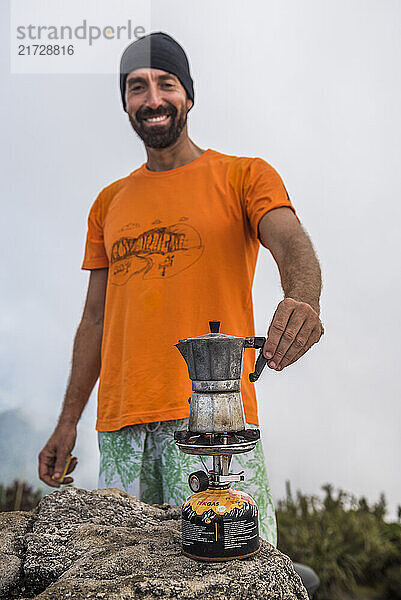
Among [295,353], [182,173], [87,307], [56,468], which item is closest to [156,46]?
[182,173]

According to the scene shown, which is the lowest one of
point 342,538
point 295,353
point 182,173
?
point 342,538

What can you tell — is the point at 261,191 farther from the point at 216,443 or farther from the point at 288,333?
the point at 216,443

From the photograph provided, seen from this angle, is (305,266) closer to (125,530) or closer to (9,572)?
(125,530)

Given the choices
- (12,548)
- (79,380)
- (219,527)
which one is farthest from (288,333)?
(79,380)

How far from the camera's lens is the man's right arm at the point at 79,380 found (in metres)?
2.71

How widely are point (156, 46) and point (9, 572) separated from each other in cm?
227

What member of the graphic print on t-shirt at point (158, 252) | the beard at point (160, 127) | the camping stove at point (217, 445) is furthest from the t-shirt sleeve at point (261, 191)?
the camping stove at point (217, 445)

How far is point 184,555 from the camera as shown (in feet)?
4.38

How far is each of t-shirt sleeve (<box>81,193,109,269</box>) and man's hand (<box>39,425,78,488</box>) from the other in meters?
0.84

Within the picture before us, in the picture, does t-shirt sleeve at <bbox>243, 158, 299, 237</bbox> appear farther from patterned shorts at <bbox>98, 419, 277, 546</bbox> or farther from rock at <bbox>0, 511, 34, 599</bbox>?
rock at <bbox>0, 511, 34, 599</bbox>

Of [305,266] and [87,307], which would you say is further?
[87,307]

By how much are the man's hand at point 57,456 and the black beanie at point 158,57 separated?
165cm

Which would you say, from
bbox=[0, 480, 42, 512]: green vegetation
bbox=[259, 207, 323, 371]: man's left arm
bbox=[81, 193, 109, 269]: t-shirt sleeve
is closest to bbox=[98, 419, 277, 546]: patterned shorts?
bbox=[259, 207, 323, 371]: man's left arm

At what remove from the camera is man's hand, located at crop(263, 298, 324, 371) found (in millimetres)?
1370
